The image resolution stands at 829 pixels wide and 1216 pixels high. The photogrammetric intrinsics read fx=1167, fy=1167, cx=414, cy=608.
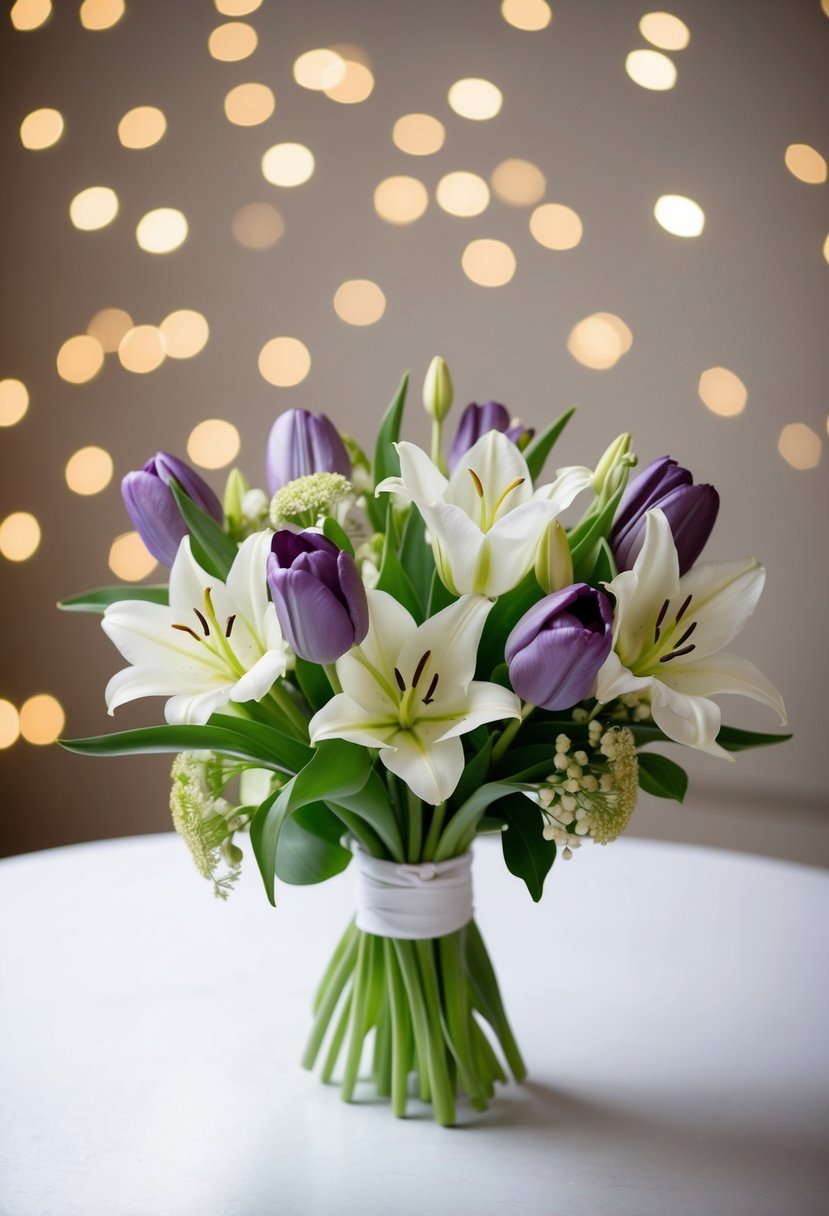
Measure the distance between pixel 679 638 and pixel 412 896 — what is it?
0.82 ft

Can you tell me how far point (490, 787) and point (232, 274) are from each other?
1.59 metres

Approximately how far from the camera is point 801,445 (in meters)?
2.03

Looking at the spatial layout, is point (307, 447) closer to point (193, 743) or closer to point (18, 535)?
point (193, 743)

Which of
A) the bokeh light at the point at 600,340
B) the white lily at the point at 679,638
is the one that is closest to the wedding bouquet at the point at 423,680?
the white lily at the point at 679,638

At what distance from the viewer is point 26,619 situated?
2164 millimetres

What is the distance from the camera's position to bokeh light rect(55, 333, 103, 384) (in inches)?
82.6

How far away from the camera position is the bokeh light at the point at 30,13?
1.98 metres

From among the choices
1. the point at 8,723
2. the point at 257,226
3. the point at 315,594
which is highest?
the point at 257,226

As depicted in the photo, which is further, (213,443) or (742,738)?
(213,443)

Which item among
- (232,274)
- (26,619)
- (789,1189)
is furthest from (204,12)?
(789,1189)

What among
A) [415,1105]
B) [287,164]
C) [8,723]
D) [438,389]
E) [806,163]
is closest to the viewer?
[415,1105]

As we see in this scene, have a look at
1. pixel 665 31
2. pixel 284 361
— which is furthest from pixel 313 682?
pixel 665 31

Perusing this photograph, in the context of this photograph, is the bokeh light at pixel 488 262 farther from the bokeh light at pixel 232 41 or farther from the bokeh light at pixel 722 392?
the bokeh light at pixel 232 41

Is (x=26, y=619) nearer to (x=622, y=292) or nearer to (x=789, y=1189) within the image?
(x=622, y=292)
